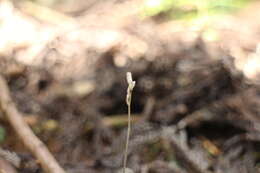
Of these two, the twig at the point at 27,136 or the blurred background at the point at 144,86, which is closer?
the twig at the point at 27,136

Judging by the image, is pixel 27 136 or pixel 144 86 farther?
pixel 144 86

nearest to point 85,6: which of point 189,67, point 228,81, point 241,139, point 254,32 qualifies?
point 254,32

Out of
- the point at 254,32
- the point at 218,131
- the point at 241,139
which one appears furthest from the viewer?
the point at 254,32

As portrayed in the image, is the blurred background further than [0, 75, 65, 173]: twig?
Yes

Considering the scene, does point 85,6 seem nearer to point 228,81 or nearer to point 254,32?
point 254,32
